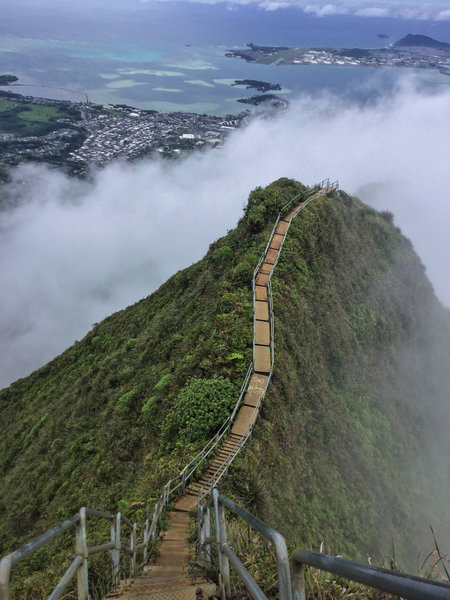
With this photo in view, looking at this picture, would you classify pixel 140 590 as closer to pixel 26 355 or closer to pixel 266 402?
pixel 266 402

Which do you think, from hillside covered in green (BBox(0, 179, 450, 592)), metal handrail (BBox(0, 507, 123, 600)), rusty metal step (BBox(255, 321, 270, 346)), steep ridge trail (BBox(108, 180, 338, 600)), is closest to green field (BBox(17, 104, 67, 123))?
hillside covered in green (BBox(0, 179, 450, 592))

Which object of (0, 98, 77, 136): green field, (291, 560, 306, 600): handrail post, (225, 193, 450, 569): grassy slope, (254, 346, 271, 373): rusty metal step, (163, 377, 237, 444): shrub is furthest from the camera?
(0, 98, 77, 136): green field

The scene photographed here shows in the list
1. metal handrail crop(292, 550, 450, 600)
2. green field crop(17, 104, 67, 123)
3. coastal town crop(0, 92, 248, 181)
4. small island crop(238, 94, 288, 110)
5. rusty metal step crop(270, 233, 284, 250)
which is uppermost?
small island crop(238, 94, 288, 110)

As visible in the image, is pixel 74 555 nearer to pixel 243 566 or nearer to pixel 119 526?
pixel 243 566

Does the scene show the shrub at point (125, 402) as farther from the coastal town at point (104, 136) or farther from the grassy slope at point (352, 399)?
the coastal town at point (104, 136)

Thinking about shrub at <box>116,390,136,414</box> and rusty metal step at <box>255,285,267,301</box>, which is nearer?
shrub at <box>116,390,136,414</box>

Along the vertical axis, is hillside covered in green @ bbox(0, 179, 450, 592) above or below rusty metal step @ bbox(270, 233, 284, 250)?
below

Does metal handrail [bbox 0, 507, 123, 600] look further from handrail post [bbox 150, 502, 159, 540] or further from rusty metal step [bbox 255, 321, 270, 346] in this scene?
rusty metal step [bbox 255, 321, 270, 346]

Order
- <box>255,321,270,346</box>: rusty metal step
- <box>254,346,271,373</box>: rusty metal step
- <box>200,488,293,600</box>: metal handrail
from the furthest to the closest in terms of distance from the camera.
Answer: <box>255,321,270,346</box>: rusty metal step < <box>254,346,271,373</box>: rusty metal step < <box>200,488,293,600</box>: metal handrail

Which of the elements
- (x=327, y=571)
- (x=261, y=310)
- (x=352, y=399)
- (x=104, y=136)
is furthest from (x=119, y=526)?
(x=104, y=136)
